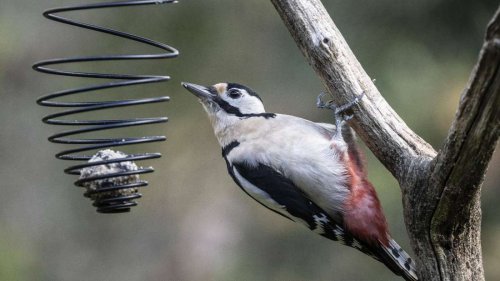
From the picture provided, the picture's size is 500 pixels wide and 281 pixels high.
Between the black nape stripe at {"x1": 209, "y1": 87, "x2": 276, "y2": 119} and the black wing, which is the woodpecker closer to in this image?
the black wing

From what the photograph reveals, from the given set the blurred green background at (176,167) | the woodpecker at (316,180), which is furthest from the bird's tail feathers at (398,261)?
the blurred green background at (176,167)

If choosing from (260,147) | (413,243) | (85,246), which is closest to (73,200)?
(85,246)

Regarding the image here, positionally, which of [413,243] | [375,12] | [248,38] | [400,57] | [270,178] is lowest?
[413,243]

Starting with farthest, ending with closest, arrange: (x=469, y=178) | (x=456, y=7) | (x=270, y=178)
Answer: (x=456, y=7) → (x=270, y=178) → (x=469, y=178)

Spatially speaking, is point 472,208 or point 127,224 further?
point 127,224

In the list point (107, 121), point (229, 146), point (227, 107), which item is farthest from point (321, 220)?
point (107, 121)

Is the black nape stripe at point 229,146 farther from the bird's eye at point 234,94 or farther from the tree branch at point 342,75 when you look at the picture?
the tree branch at point 342,75

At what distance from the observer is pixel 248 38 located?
5.88 metres

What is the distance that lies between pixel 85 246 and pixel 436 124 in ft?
9.07

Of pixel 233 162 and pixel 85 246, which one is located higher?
pixel 85 246

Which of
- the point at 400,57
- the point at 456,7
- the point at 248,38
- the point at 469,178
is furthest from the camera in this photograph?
the point at 248,38

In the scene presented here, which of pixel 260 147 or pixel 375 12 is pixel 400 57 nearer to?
pixel 375 12

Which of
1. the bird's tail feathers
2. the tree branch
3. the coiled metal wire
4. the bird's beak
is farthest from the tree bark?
the bird's beak

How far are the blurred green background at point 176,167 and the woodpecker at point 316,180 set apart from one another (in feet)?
5.08
